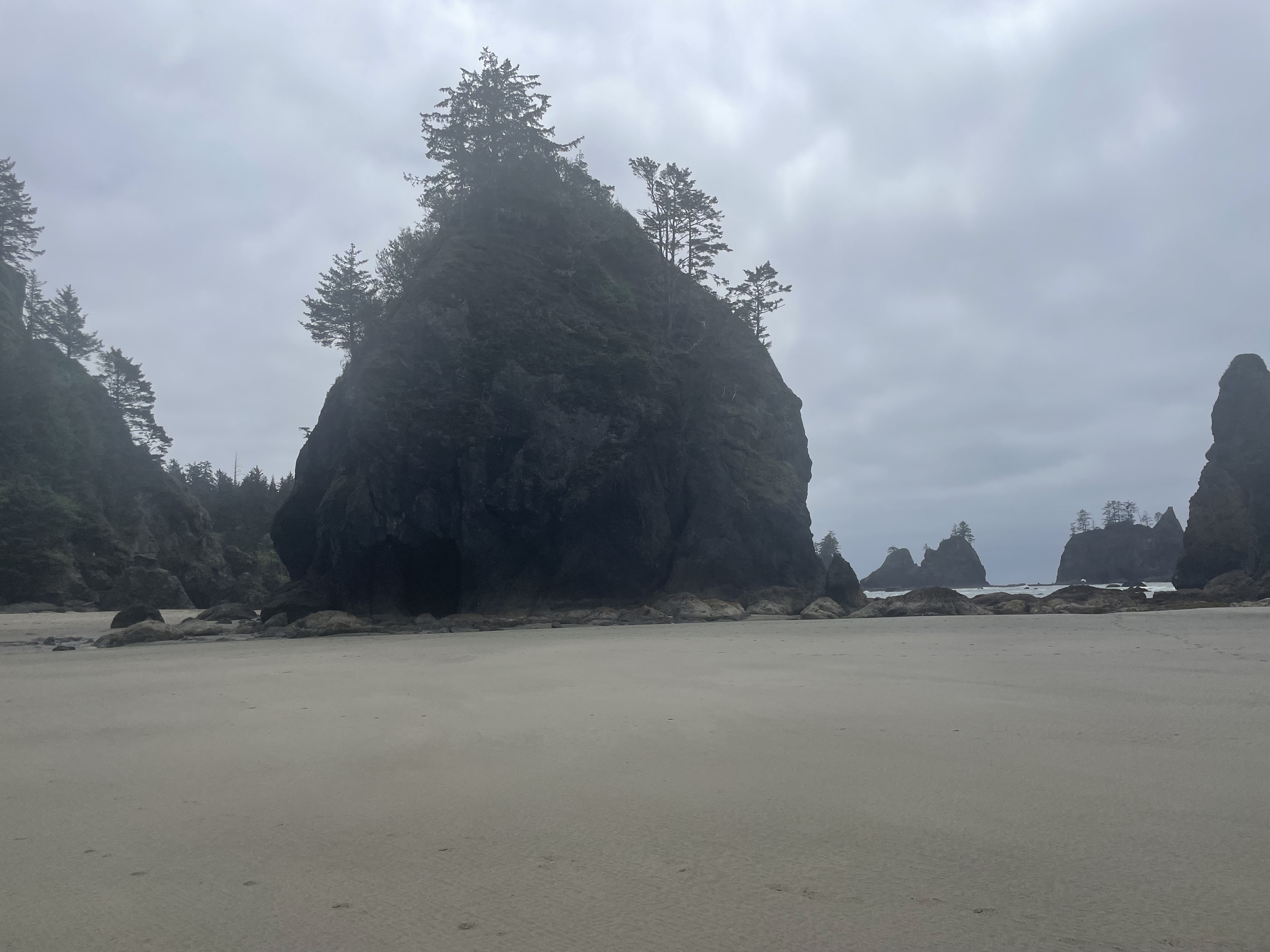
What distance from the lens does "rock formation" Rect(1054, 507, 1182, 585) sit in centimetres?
7500

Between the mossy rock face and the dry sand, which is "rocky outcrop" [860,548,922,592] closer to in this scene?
the mossy rock face

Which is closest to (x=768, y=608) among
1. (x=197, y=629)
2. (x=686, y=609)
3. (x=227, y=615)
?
(x=686, y=609)

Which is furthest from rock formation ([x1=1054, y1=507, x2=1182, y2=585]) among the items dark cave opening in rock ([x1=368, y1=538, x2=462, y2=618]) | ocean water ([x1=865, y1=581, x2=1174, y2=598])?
dark cave opening in rock ([x1=368, y1=538, x2=462, y2=618])

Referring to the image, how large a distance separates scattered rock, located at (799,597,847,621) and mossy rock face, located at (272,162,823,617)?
4.41m

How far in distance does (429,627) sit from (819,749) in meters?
19.7

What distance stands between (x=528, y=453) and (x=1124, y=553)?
78.3 meters

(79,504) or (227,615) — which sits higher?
(79,504)

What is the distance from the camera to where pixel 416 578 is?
90.9 ft

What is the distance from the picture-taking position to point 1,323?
3794cm

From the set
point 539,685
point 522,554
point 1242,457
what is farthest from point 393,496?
point 1242,457

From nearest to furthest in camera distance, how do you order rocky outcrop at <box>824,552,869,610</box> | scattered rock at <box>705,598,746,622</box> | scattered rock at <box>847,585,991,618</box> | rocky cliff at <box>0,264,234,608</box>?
1. scattered rock at <box>847,585,991,618</box>
2. scattered rock at <box>705,598,746,622</box>
3. rocky outcrop at <box>824,552,869,610</box>
4. rocky cliff at <box>0,264,234,608</box>

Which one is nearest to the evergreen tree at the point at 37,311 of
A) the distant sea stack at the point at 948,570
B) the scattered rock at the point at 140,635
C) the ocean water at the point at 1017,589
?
the scattered rock at the point at 140,635

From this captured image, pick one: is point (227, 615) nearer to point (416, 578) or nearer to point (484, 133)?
point (416, 578)

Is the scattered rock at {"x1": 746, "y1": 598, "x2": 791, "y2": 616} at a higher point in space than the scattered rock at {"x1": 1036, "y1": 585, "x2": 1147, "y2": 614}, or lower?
lower
